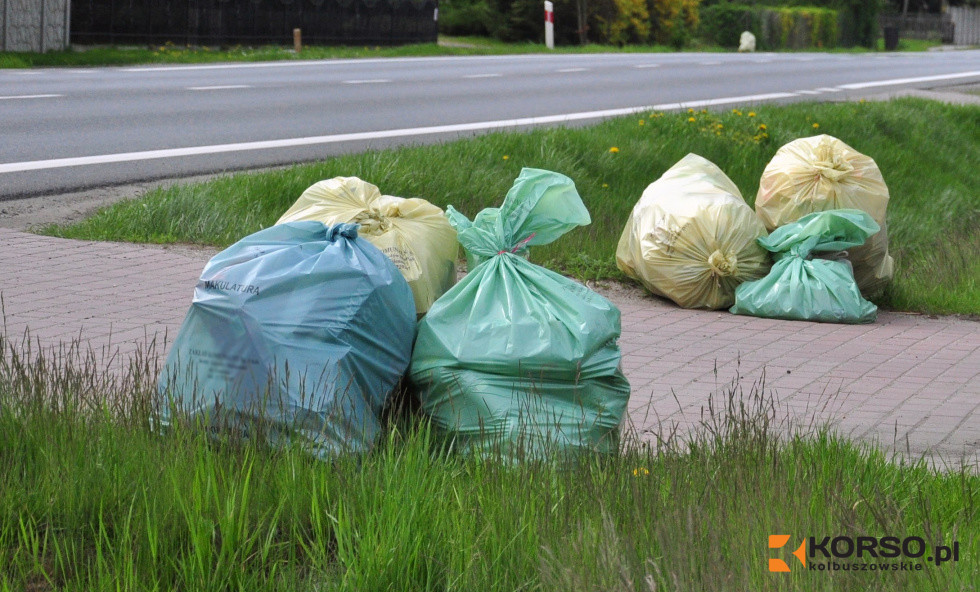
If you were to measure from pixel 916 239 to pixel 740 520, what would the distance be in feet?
27.3

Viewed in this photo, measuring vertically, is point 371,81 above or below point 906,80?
below

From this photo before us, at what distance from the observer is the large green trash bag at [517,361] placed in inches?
136

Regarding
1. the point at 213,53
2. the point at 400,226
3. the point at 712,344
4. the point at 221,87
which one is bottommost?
the point at 712,344

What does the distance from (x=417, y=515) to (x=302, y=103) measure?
38.7 feet

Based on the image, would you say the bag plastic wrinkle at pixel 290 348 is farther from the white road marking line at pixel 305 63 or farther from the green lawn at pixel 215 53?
the green lawn at pixel 215 53

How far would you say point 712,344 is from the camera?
573 cm

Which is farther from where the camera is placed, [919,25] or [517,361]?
[919,25]

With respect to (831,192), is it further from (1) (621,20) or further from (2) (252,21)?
(1) (621,20)

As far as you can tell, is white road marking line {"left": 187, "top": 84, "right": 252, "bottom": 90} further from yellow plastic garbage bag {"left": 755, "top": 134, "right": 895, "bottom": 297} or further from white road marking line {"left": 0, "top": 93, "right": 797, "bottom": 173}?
yellow plastic garbage bag {"left": 755, "top": 134, "right": 895, "bottom": 297}

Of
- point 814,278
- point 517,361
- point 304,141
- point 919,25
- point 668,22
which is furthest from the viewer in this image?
point 919,25

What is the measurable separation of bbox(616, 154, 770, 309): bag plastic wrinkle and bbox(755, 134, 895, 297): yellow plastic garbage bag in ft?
1.74

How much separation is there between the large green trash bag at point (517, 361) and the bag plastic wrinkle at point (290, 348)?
6.8 inches

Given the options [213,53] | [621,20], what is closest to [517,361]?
[213,53]

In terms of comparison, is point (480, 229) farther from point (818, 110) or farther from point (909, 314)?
point (818, 110)
